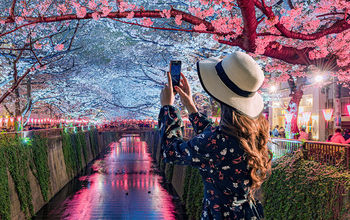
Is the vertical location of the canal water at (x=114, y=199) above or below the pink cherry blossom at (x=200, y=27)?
below

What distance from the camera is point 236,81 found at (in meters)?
2.06

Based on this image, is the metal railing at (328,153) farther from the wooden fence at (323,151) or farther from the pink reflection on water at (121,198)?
the pink reflection on water at (121,198)

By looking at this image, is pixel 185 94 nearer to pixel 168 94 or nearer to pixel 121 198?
pixel 168 94

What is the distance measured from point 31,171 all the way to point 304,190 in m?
10.5

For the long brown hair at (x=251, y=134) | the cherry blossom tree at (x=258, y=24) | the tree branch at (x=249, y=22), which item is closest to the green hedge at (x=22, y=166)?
the cherry blossom tree at (x=258, y=24)

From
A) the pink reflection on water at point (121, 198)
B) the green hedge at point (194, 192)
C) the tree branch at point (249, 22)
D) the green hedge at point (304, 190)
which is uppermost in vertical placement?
the tree branch at point (249, 22)

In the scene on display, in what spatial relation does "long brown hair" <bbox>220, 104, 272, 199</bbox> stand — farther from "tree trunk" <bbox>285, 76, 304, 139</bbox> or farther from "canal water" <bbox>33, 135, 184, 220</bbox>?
"tree trunk" <bbox>285, 76, 304, 139</bbox>

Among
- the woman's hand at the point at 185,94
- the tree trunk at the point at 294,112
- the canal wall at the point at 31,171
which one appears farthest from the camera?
the tree trunk at the point at 294,112

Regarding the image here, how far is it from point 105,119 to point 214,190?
7012cm

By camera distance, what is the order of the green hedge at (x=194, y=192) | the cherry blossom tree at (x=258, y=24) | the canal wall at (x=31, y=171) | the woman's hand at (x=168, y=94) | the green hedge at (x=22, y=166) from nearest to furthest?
the woman's hand at (x=168, y=94) → the cherry blossom tree at (x=258, y=24) → the green hedge at (x=22, y=166) → the canal wall at (x=31, y=171) → the green hedge at (x=194, y=192)

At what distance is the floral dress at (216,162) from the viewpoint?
2107 millimetres

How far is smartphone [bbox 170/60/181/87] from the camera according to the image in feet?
7.93

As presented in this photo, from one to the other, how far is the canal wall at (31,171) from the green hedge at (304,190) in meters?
6.89

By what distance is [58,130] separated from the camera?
18688 millimetres
